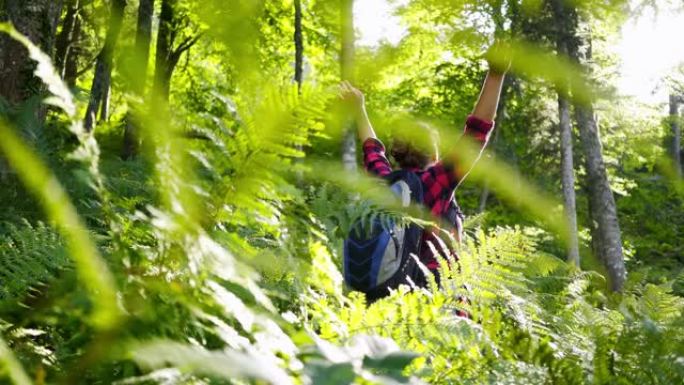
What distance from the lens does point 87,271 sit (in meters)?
0.49

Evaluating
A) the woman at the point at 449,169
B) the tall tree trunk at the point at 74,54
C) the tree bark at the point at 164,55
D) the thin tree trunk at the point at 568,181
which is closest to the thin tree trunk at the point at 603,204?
the thin tree trunk at the point at 568,181

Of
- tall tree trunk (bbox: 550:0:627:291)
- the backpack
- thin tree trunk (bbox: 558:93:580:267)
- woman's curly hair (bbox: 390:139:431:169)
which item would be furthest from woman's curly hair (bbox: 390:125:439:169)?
thin tree trunk (bbox: 558:93:580:267)

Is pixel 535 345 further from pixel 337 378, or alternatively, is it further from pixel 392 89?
pixel 392 89

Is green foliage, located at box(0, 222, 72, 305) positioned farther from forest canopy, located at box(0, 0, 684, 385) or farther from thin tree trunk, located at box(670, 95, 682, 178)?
thin tree trunk, located at box(670, 95, 682, 178)

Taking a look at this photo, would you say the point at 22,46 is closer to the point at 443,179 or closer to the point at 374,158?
the point at 374,158

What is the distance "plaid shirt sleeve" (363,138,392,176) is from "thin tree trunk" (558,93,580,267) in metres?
11.2

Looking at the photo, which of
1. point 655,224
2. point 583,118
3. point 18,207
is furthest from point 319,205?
point 655,224

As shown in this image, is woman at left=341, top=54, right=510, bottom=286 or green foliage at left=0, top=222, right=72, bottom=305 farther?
woman at left=341, top=54, right=510, bottom=286

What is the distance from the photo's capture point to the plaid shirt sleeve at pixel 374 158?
9.01 feet

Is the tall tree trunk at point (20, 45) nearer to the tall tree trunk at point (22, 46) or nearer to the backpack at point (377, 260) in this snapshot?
the tall tree trunk at point (22, 46)

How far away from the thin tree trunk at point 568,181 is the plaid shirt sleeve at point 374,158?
11.2 meters

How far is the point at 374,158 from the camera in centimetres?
277

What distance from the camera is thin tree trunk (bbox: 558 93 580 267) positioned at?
527 inches

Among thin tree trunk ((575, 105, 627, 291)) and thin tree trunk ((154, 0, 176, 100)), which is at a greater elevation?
thin tree trunk ((154, 0, 176, 100))
